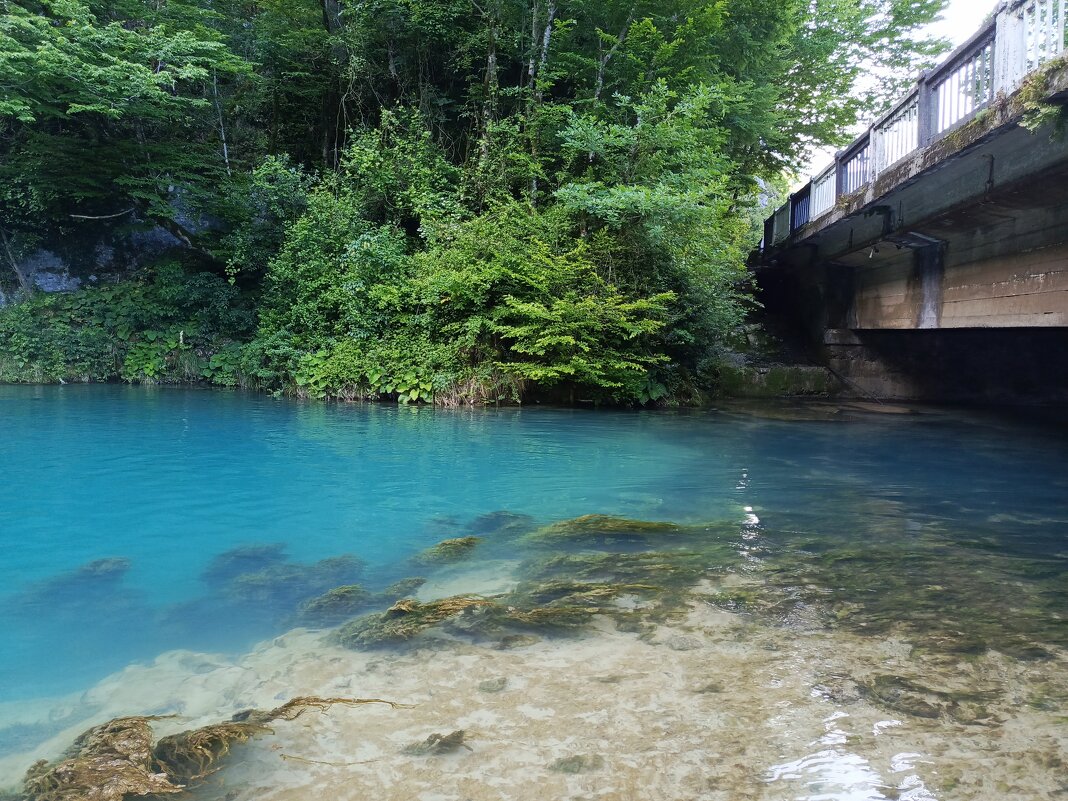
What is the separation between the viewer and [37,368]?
61.5 ft

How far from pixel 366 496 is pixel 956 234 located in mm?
9703

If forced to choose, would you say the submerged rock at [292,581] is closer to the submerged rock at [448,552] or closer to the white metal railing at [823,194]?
the submerged rock at [448,552]

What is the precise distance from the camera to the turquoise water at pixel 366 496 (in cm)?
416

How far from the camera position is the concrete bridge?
23.1ft

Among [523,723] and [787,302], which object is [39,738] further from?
[787,302]

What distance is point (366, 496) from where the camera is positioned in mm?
7008

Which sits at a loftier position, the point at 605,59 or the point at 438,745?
the point at 605,59

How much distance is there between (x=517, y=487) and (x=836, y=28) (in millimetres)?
23104

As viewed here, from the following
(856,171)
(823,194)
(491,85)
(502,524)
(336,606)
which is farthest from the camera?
(491,85)

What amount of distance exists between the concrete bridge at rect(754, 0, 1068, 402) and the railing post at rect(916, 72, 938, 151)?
18 millimetres

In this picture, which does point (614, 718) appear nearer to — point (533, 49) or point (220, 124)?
point (533, 49)

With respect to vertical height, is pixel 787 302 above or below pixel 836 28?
below

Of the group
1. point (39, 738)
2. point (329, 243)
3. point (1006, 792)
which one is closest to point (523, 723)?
point (1006, 792)

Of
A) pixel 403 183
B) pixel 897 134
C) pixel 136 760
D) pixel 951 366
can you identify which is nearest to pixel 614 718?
pixel 136 760
